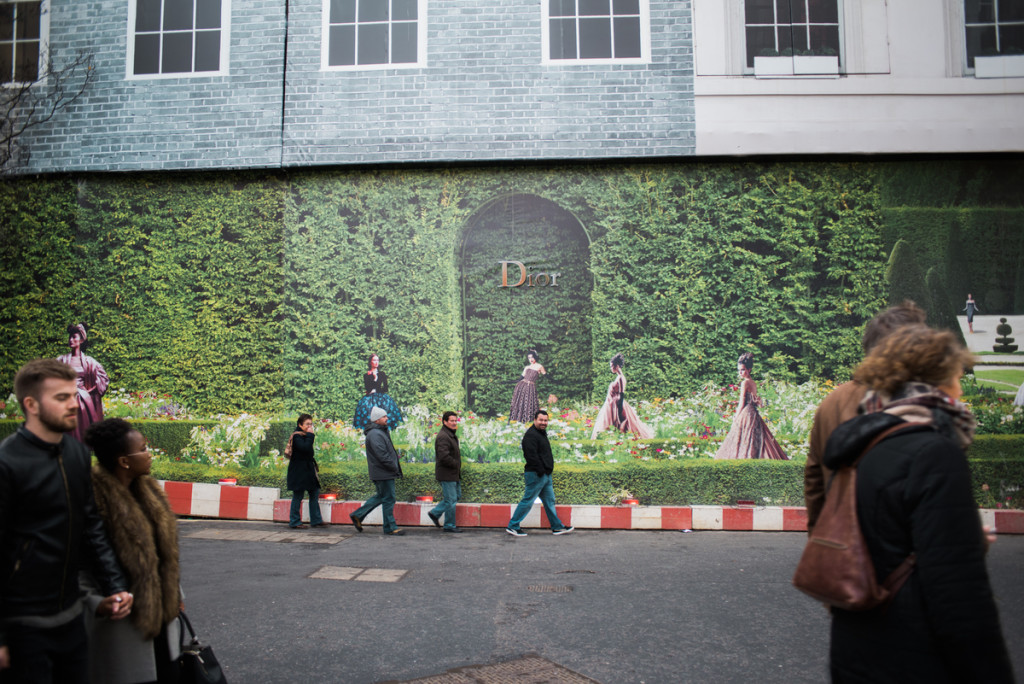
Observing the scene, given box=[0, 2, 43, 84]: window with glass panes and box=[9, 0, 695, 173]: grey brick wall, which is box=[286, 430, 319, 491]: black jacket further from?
box=[0, 2, 43, 84]: window with glass panes

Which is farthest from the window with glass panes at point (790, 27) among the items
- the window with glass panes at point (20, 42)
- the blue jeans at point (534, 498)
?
the window with glass panes at point (20, 42)

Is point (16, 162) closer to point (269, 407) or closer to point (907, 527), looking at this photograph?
point (269, 407)

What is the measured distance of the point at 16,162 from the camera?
36.8 ft

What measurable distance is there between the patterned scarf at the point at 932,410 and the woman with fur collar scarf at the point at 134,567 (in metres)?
2.91

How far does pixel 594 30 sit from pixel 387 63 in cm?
318

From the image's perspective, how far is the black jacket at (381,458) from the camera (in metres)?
9.70

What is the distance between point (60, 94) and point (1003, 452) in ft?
49.6

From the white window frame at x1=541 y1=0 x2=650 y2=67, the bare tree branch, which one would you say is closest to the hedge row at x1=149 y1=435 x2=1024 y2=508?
the white window frame at x1=541 y1=0 x2=650 y2=67

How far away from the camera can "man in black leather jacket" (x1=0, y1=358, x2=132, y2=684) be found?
2531 millimetres

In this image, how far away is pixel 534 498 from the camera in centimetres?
955

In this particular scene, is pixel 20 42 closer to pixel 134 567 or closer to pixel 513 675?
pixel 134 567

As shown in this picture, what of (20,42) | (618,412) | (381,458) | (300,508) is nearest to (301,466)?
(300,508)

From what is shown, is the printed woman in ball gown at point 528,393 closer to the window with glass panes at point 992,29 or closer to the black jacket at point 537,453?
the black jacket at point 537,453

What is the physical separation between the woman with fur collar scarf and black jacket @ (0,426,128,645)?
0.68 feet
